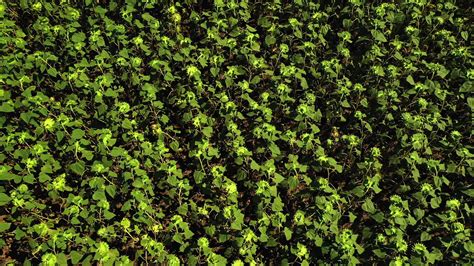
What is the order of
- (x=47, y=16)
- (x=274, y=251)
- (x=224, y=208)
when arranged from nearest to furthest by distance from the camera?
1. (x=224, y=208)
2. (x=274, y=251)
3. (x=47, y=16)

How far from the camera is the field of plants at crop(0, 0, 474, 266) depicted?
4.14 meters

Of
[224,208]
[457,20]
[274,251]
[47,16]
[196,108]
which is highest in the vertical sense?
[457,20]

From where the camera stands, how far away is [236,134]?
4.82 metres

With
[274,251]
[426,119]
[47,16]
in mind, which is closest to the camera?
[274,251]

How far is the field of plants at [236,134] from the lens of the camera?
163 inches

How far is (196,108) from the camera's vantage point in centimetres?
499

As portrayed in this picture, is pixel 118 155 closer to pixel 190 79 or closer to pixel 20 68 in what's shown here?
pixel 190 79

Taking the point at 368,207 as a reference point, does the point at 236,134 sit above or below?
above

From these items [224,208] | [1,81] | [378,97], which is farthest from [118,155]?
[378,97]

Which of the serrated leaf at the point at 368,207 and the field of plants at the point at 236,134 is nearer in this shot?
the field of plants at the point at 236,134

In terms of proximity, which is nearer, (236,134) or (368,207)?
(368,207)

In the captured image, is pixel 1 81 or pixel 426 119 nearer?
pixel 1 81

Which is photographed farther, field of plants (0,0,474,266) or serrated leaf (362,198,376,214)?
serrated leaf (362,198,376,214)

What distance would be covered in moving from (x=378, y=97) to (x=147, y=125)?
2.87 m
